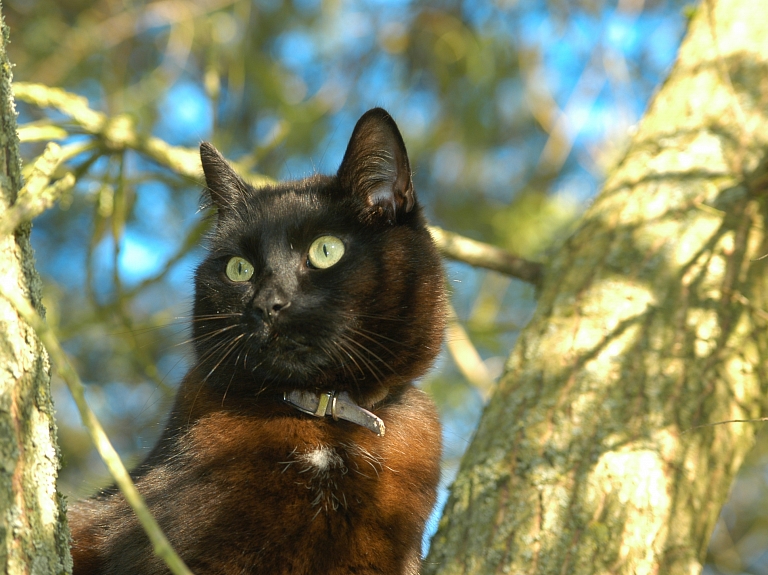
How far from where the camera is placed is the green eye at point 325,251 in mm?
2108

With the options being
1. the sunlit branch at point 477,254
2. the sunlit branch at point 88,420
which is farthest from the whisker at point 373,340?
the sunlit branch at point 88,420

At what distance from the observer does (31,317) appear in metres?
0.88

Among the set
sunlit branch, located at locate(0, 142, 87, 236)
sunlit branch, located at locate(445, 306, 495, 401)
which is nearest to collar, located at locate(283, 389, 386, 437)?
sunlit branch, located at locate(0, 142, 87, 236)

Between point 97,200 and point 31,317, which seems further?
point 97,200

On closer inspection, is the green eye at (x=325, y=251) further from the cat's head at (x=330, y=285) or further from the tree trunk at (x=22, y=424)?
the tree trunk at (x=22, y=424)

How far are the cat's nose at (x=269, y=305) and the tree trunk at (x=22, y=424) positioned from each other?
0.70 meters

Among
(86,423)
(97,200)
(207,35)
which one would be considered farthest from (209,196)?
(207,35)

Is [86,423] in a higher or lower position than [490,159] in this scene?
lower

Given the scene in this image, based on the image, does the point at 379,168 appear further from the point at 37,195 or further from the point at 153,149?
the point at 37,195

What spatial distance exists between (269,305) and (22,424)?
84 centimetres

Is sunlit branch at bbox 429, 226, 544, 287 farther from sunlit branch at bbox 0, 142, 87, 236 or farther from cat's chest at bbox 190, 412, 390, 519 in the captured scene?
sunlit branch at bbox 0, 142, 87, 236

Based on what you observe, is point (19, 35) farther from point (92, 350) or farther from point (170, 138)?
point (92, 350)

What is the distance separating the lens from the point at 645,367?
2.04m

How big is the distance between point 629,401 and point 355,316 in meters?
0.81
